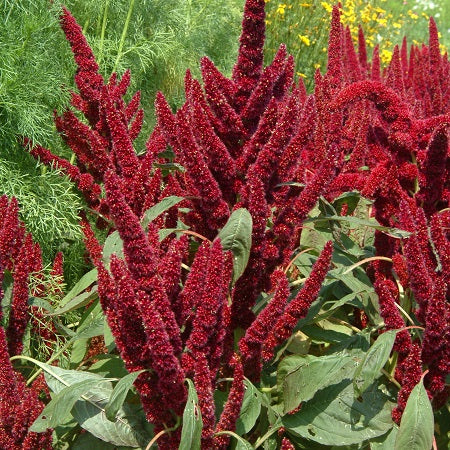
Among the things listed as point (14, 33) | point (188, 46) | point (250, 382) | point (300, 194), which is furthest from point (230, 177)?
point (188, 46)

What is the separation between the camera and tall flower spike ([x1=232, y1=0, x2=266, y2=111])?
1.45 meters

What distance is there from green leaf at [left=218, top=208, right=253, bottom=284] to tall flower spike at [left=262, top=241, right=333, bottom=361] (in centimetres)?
11

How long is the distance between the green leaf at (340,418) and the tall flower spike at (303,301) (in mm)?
186

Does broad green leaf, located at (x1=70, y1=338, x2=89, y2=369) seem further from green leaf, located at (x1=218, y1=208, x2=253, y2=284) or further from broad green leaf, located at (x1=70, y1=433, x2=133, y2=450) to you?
green leaf, located at (x1=218, y1=208, x2=253, y2=284)

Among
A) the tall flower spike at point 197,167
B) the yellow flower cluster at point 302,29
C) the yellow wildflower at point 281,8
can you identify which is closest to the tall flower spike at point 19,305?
the tall flower spike at point 197,167

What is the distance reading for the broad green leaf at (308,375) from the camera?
1.42m

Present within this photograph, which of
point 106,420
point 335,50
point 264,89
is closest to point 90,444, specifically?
point 106,420

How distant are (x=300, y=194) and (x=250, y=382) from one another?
1.22ft

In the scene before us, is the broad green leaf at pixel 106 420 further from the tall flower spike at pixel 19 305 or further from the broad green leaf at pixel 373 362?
the broad green leaf at pixel 373 362

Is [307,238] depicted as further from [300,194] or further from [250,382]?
[250,382]

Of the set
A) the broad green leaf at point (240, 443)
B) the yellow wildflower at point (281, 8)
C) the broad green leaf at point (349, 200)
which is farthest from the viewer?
the yellow wildflower at point (281, 8)

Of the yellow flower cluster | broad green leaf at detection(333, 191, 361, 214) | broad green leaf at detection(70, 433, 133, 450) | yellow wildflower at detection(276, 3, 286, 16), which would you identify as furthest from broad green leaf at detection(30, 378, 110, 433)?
yellow wildflower at detection(276, 3, 286, 16)

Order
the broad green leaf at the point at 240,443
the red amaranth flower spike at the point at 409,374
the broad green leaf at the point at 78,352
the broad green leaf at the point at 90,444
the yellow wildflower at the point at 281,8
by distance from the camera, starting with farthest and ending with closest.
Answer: the yellow wildflower at the point at 281,8 < the broad green leaf at the point at 78,352 < the broad green leaf at the point at 90,444 < the red amaranth flower spike at the point at 409,374 < the broad green leaf at the point at 240,443

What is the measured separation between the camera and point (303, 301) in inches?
52.6
